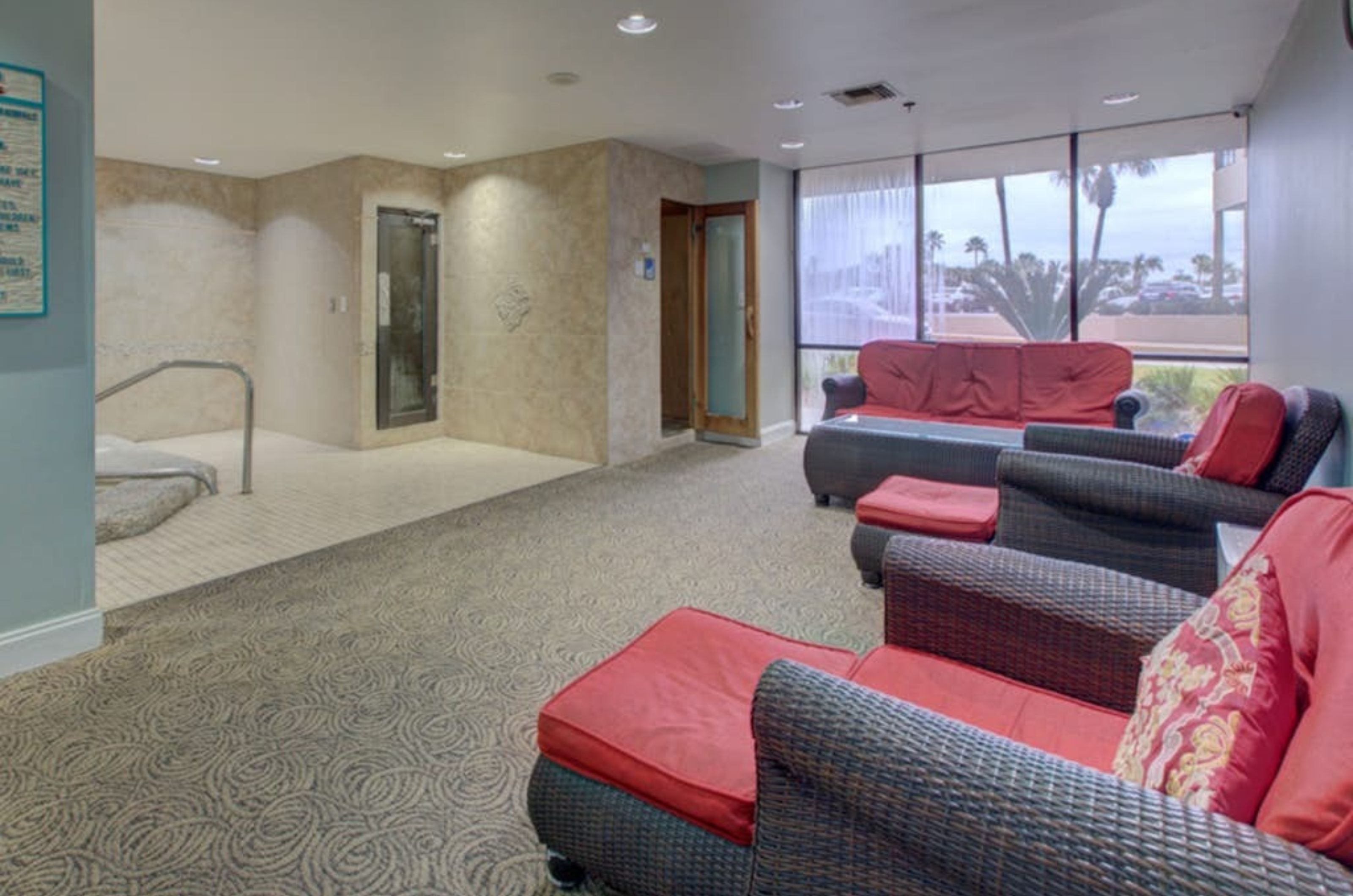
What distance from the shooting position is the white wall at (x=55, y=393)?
8.18ft

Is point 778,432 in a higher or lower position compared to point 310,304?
lower

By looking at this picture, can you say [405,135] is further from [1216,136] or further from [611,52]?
[1216,136]

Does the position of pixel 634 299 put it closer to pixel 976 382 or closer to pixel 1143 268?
pixel 976 382

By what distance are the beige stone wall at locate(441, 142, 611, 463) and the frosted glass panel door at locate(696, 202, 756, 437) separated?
0.82m

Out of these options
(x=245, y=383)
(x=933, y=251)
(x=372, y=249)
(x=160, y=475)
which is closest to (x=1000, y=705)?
(x=245, y=383)

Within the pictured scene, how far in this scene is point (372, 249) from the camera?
21.0ft

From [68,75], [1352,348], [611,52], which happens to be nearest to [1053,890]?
[1352,348]

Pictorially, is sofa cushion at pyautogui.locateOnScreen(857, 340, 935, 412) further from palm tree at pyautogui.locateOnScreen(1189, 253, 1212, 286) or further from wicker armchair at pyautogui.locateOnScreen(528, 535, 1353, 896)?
wicker armchair at pyautogui.locateOnScreen(528, 535, 1353, 896)

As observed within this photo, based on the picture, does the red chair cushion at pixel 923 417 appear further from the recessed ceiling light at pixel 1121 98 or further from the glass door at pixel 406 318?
the glass door at pixel 406 318

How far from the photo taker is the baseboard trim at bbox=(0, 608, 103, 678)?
99.3 inches

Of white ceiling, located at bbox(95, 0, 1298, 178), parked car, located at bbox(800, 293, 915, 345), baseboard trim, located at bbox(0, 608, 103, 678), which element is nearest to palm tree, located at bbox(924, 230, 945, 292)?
parked car, located at bbox(800, 293, 915, 345)

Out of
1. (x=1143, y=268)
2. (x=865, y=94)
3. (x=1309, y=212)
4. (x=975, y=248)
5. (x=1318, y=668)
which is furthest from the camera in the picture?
(x=975, y=248)

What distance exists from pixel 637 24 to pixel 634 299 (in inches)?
106

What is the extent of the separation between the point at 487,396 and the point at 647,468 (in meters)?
1.79
